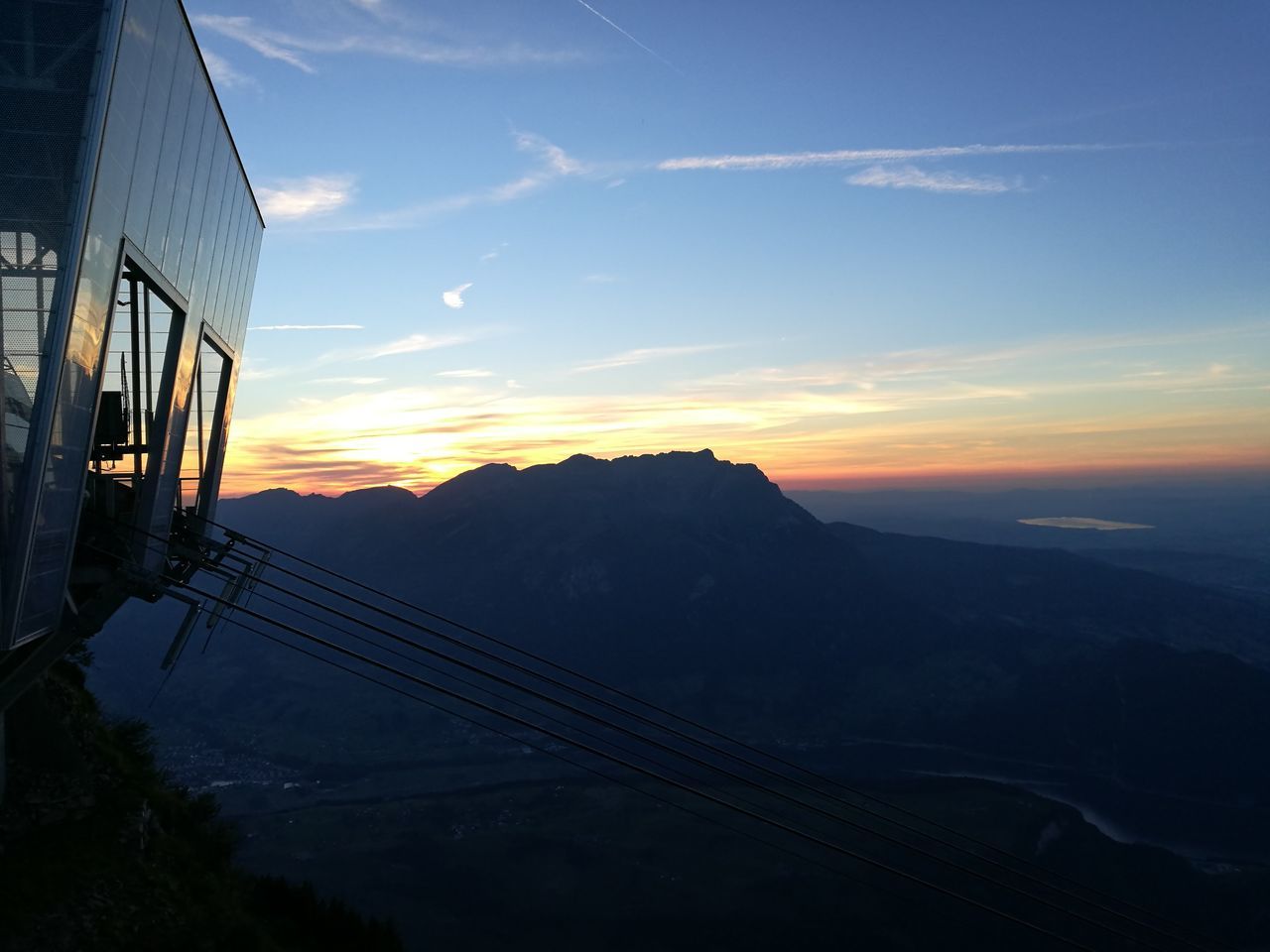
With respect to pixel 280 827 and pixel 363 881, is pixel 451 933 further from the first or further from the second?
pixel 280 827

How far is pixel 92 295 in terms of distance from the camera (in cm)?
1437

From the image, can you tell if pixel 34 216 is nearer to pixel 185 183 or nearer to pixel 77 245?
pixel 77 245

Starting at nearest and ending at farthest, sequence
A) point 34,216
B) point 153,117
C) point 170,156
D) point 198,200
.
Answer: point 34,216 → point 153,117 → point 170,156 → point 198,200

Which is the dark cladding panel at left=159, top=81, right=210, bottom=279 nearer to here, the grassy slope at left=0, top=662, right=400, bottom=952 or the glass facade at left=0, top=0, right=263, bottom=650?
the glass facade at left=0, top=0, right=263, bottom=650

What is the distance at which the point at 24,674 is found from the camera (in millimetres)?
16797

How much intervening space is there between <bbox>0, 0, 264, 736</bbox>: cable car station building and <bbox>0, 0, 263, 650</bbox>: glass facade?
30 millimetres

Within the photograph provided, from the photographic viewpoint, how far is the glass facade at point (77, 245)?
522 inches

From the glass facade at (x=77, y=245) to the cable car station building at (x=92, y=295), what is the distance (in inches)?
1.2

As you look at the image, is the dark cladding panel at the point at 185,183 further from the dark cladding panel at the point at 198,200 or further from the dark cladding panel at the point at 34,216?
the dark cladding panel at the point at 34,216

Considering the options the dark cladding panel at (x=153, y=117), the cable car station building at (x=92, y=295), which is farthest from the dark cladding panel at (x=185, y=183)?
the dark cladding panel at (x=153, y=117)

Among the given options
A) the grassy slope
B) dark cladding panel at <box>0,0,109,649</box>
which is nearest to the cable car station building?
dark cladding panel at <box>0,0,109,649</box>

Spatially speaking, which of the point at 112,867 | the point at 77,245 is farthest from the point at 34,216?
the point at 112,867

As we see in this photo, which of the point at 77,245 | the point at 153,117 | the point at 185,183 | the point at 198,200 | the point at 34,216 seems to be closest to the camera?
the point at 34,216

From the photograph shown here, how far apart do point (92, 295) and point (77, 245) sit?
3.40 ft
